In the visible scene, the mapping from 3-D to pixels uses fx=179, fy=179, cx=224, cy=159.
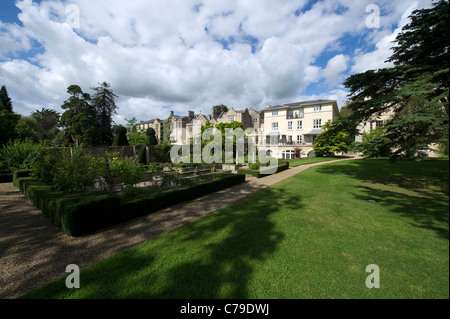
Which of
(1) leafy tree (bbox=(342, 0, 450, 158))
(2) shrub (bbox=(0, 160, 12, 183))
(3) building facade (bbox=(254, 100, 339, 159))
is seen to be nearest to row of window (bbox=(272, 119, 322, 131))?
(3) building facade (bbox=(254, 100, 339, 159))

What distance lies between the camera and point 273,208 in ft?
23.9

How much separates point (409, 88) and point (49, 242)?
13.1 m

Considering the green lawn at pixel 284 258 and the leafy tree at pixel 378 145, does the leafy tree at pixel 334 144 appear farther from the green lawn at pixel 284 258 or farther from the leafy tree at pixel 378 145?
the green lawn at pixel 284 258

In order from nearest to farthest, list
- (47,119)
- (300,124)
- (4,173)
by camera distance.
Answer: (4,173), (300,124), (47,119)

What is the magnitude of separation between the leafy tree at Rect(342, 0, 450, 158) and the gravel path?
24.7 feet

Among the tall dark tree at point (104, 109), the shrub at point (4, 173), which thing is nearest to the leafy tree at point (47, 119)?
the tall dark tree at point (104, 109)

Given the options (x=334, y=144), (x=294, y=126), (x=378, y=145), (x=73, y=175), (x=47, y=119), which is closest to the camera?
(x=73, y=175)

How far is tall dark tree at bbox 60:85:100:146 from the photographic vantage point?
32.7 m

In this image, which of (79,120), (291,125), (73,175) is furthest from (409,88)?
(79,120)

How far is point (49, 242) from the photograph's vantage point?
17.3 feet

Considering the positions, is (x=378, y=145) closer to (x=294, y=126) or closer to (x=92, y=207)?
(x=92, y=207)

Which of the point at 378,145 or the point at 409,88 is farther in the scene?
the point at 378,145
